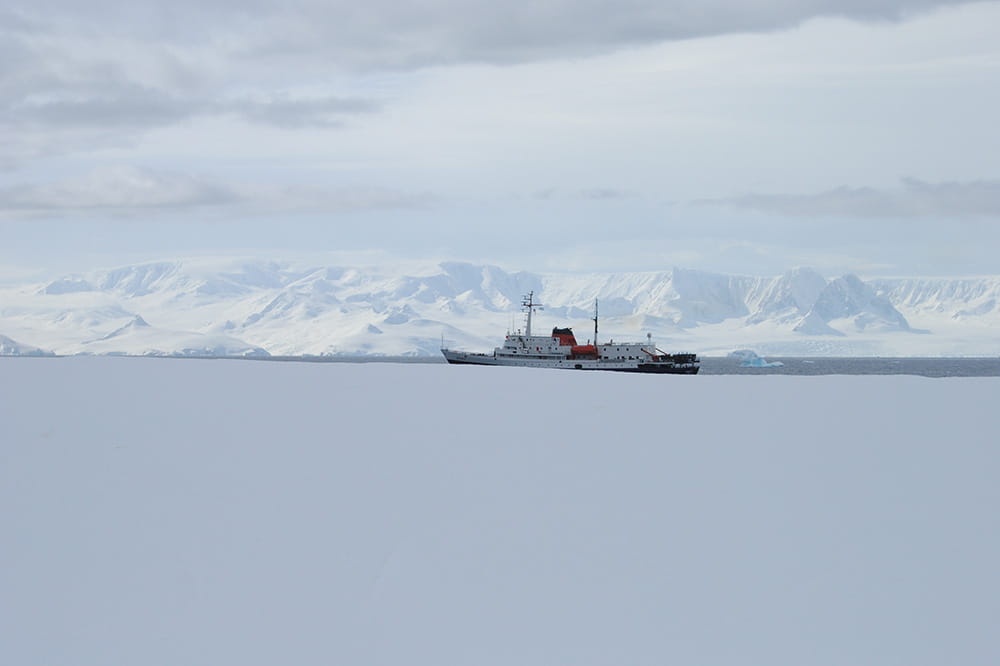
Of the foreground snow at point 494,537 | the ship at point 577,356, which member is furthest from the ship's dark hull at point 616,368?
the foreground snow at point 494,537

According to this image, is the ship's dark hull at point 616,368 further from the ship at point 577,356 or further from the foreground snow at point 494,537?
the foreground snow at point 494,537

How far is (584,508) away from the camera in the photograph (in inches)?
412

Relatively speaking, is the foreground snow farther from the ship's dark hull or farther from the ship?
the ship

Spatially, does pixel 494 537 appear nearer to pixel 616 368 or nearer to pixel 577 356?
pixel 577 356

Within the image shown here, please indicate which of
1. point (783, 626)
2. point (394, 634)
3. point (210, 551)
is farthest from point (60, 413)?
point (783, 626)

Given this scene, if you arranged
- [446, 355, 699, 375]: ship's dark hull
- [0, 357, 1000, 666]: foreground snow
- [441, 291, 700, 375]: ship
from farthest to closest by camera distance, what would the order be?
[441, 291, 700, 375]: ship, [446, 355, 699, 375]: ship's dark hull, [0, 357, 1000, 666]: foreground snow

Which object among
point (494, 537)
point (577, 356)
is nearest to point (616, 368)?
point (577, 356)

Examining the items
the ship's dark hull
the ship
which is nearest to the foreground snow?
the ship's dark hull

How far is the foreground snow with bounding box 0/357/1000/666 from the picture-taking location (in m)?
7.99

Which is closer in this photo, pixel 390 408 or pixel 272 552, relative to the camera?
pixel 272 552

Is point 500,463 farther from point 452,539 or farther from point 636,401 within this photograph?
point 636,401

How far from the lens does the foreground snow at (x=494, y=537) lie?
7.99 meters

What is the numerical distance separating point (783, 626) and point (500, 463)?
178 inches

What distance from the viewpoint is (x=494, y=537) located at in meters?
9.68
